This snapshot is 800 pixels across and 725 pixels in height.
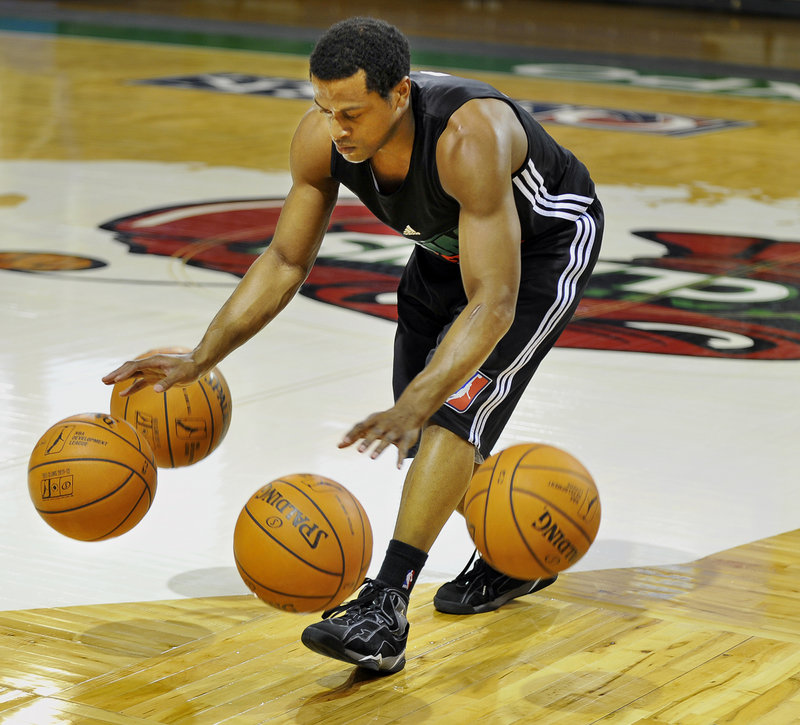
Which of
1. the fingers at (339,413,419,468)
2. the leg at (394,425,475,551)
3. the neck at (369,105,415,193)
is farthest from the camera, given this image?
the leg at (394,425,475,551)

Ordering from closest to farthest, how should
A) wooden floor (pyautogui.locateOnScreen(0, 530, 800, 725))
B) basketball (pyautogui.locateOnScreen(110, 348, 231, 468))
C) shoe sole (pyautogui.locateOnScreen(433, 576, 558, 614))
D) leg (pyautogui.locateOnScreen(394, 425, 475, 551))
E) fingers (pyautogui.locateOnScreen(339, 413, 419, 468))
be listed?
fingers (pyautogui.locateOnScreen(339, 413, 419, 468)) → wooden floor (pyautogui.locateOnScreen(0, 530, 800, 725)) → leg (pyautogui.locateOnScreen(394, 425, 475, 551)) → shoe sole (pyautogui.locateOnScreen(433, 576, 558, 614)) → basketball (pyautogui.locateOnScreen(110, 348, 231, 468))

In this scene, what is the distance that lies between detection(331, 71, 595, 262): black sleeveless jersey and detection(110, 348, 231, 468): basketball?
0.82 m

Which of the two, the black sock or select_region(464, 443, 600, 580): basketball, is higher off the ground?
select_region(464, 443, 600, 580): basketball

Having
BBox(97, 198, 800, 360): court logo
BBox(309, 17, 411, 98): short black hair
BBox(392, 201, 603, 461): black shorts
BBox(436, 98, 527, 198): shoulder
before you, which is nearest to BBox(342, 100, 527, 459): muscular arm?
BBox(436, 98, 527, 198): shoulder

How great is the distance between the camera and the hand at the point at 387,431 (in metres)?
3.09

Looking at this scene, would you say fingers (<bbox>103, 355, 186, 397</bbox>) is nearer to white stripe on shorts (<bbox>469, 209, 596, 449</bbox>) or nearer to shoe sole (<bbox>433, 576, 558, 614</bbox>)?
white stripe on shorts (<bbox>469, 209, 596, 449</bbox>)

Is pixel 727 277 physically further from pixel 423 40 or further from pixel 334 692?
pixel 423 40

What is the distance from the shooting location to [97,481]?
12.5ft

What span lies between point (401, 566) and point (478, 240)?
33.2 inches

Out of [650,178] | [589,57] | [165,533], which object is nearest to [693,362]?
[165,533]

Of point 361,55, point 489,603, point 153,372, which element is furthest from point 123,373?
point 489,603

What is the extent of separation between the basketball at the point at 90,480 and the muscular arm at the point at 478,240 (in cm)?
83

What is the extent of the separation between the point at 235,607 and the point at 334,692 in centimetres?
63

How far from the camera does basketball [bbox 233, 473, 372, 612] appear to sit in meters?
3.50
